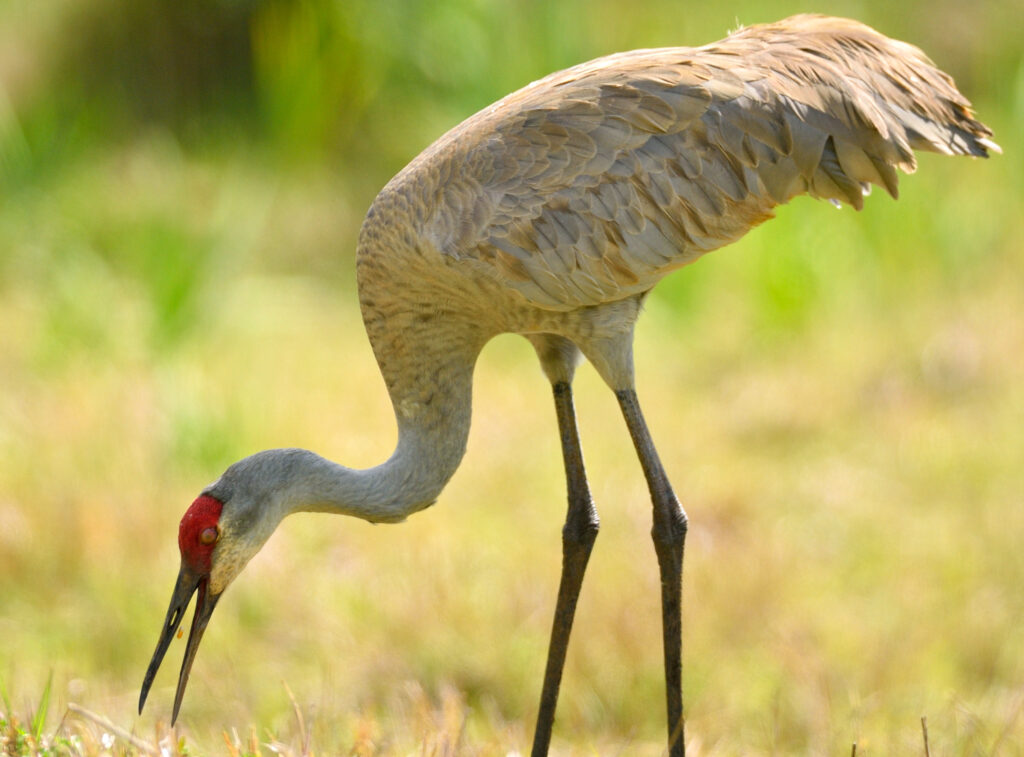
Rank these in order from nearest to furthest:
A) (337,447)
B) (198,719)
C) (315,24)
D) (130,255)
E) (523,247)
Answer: (523,247) → (198,719) → (337,447) → (130,255) → (315,24)

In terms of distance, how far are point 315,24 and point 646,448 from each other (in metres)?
5.93

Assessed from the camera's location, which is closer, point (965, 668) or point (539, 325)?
point (539, 325)

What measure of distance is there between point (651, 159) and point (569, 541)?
1.26 meters

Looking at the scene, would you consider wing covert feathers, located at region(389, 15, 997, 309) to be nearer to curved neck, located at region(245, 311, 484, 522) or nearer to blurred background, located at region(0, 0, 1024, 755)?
curved neck, located at region(245, 311, 484, 522)

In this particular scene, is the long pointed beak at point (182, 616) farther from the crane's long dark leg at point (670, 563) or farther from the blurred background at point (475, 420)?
the crane's long dark leg at point (670, 563)

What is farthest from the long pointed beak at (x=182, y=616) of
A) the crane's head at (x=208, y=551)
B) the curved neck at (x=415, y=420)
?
the curved neck at (x=415, y=420)

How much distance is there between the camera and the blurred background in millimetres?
5098

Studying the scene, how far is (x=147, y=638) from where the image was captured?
214 inches

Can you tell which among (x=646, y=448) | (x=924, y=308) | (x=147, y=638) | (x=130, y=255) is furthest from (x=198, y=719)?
(x=924, y=308)

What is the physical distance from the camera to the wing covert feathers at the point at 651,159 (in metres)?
3.76

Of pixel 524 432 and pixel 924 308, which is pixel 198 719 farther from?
pixel 924 308

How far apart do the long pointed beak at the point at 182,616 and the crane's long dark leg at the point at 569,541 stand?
1141mm

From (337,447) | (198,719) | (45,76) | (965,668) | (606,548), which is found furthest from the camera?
(45,76)

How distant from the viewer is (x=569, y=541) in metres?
4.25
